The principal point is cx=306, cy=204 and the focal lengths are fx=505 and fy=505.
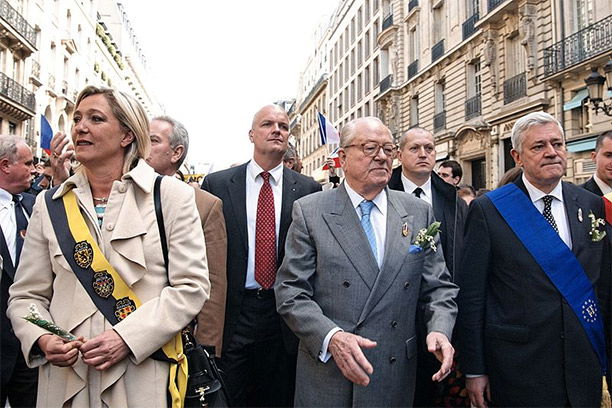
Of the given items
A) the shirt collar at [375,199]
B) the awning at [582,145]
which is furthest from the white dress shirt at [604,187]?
the awning at [582,145]

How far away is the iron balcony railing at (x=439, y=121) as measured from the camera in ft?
81.5

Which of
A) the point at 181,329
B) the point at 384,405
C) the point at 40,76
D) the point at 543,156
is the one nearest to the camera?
the point at 181,329

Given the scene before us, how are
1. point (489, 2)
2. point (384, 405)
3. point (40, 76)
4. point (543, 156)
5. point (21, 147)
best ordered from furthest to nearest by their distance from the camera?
point (40, 76)
point (489, 2)
point (21, 147)
point (543, 156)
point (384, 405)

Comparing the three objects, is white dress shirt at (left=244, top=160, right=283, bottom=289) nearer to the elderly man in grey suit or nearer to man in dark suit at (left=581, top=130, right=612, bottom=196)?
the elderly man in grey suit

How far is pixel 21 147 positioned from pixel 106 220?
2.22 m

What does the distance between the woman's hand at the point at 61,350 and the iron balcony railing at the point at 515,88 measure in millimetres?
18679

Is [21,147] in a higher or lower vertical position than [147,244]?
higher

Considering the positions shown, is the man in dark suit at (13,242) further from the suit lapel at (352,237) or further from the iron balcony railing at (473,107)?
the iron balcony railing at (473,107)

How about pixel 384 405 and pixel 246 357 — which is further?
pixel 246 357

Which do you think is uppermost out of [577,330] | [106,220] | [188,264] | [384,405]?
[106,220]

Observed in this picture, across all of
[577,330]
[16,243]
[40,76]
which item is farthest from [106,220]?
[40,76]

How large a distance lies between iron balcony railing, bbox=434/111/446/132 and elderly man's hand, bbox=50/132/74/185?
22998 mm

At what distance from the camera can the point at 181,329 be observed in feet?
7.18

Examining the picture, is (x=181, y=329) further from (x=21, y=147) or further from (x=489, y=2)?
(x=489, y=2)
